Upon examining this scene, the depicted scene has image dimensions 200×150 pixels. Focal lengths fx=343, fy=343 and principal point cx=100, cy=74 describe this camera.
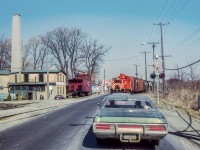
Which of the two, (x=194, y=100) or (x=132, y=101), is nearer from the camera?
(x=132, y=101)

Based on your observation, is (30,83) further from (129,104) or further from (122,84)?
(129,104)

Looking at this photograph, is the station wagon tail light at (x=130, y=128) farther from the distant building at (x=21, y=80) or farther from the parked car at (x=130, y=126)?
the distant building at (x=21, y=80)

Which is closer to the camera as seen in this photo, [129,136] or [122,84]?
[129,136]

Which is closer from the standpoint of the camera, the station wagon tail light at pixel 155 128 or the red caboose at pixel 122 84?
the station wagon tail light at pixel 155 128

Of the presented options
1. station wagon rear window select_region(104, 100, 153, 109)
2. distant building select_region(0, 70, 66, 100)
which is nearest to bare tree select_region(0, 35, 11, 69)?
distant building select_region(0, 70, 66, 100)

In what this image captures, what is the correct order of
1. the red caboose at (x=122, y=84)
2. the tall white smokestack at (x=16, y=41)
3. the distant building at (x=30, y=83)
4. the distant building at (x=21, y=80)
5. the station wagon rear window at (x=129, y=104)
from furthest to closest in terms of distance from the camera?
the distant building at (x=30, y=83) < the distant building at (x=21, y=80) < the tall white smokestack at (x=16, y=41) < the red caboose at (x=122, y=84) < the station wagon rear window at (x=129, y=104)

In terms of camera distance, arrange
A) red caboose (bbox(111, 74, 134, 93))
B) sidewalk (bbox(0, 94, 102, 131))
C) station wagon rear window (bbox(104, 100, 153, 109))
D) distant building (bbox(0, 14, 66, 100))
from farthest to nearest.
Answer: distant building (bbox(0, 14, 66, 100)), red caboose (bbox(111, 74, 134, 93)), sidewalk (bbox(0, 94, 102, 131)), station wagon rear window (bbox(104, 100, 153, 109))

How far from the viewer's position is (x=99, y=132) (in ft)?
29.0

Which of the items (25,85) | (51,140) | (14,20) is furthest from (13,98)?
(51,140)

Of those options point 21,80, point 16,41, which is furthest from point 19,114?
point 21,80

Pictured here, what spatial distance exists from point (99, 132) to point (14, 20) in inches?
2465

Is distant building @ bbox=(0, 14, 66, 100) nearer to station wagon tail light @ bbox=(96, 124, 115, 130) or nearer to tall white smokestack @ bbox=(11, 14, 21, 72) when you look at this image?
tall white smokestack @ bbox=(11, 14, 21, 72)

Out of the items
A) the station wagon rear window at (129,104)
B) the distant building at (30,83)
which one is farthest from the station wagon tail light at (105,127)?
the distant building at (30,83)

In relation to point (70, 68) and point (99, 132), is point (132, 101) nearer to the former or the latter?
point (99, 132)
